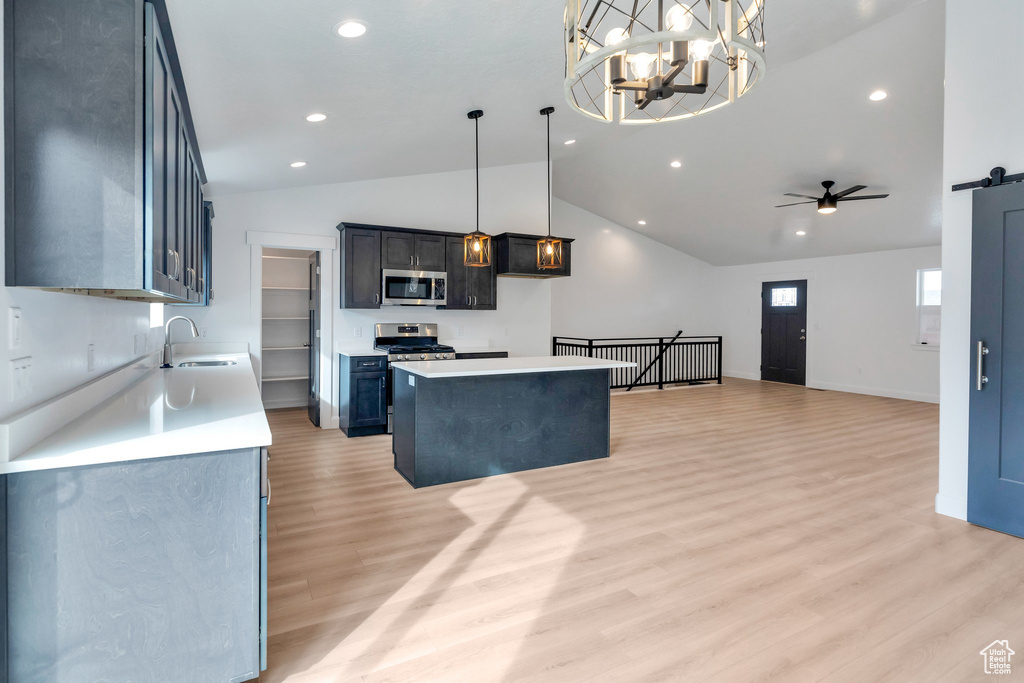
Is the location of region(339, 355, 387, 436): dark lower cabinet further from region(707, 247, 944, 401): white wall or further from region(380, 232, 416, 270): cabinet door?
region(707, 247, 944, 401): white wall

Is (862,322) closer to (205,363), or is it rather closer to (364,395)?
(364,395)

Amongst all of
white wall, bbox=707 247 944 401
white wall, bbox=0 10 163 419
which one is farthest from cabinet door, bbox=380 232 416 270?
white wall, bbox=707 247 944 401

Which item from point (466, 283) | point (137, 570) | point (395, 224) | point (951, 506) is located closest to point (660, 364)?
point (466, 283)

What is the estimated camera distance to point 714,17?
1.38 meters

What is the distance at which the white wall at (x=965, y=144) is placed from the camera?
3143 mm

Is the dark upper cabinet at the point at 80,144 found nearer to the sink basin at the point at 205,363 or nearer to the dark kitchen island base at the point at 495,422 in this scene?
the dark kitchen island base at the point at 495,422

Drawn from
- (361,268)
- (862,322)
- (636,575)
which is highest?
(361,268)

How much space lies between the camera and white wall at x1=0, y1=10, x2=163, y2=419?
152cm

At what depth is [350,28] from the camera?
2.51m

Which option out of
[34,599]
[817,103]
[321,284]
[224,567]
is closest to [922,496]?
[817,103]

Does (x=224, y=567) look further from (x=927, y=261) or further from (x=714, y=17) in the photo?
(x=927, y=261)

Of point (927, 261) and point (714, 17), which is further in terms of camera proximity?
point (927, 261)

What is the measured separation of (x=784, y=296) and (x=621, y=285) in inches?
122

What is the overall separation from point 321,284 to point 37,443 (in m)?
4.37
